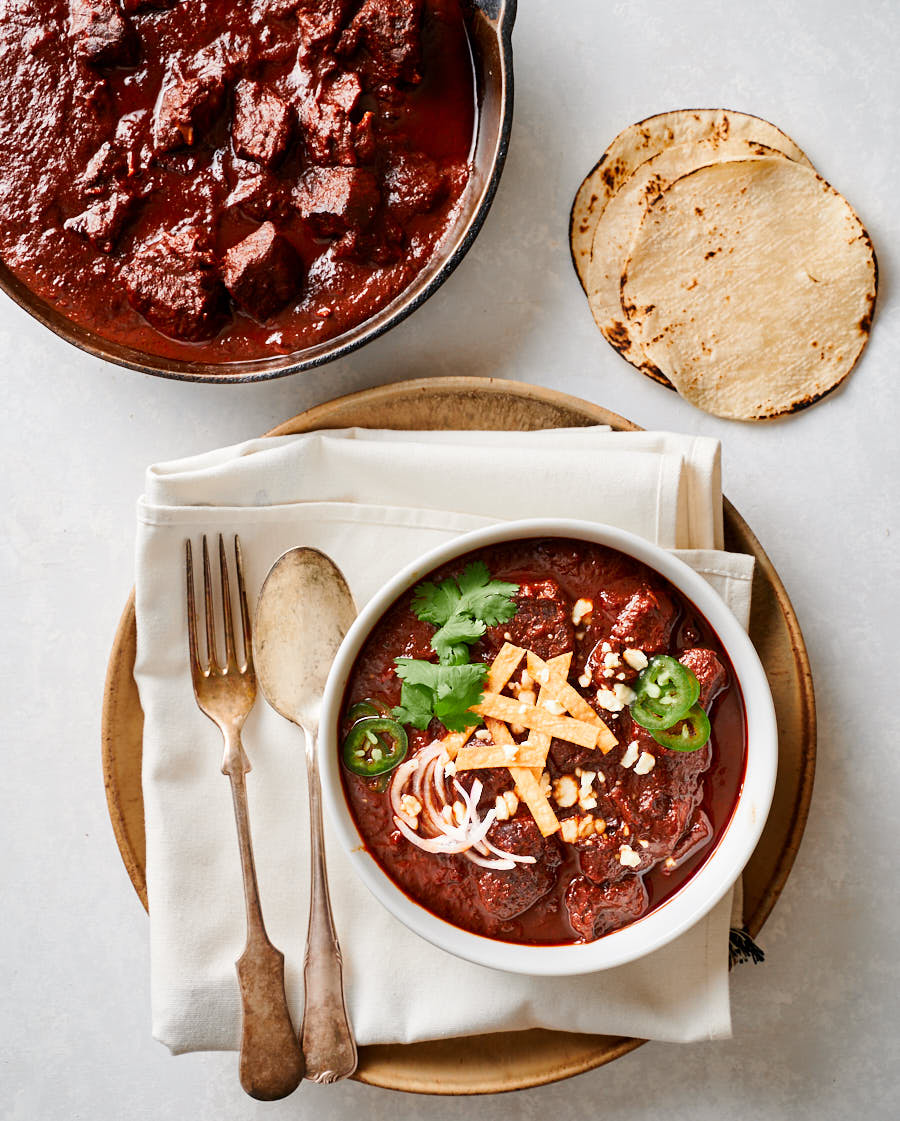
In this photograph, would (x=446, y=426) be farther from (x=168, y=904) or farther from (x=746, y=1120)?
(x=746, y=1120)

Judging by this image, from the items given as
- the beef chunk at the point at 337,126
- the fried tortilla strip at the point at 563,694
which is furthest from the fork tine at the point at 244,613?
the beef chunk at the point at 337,126

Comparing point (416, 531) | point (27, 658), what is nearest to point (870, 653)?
point (416, 531)

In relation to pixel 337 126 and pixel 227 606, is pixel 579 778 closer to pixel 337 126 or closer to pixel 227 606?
pixel 227 606

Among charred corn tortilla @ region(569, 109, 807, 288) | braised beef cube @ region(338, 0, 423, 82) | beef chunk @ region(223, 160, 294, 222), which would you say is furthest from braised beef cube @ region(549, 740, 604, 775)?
braised beef cube @ region(338, 0, 423, 82)

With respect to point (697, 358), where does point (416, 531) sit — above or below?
below

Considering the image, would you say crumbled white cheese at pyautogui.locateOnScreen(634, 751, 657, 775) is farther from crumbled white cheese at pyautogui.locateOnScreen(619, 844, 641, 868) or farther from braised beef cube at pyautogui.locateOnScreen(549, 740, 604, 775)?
crumbled white cheese at pyautogui.locateOnScreen(619, 844, 641, 868)

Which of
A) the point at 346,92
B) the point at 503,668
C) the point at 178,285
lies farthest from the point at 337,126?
the point at 503,668
